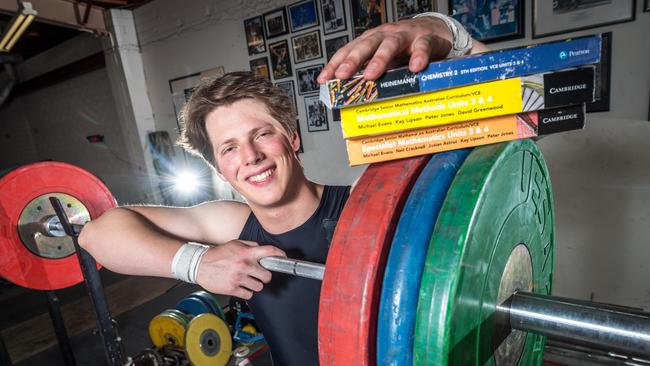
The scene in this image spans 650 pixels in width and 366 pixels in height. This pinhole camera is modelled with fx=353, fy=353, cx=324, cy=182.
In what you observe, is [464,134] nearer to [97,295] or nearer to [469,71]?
[469,71]

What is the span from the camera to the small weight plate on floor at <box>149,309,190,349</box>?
2620 mm

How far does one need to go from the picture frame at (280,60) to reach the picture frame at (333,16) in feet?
1.67

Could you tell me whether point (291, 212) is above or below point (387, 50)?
below

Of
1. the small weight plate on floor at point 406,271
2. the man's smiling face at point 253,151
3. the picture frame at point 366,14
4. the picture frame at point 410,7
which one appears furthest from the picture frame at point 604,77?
the small weight plate on floor at point 406,271

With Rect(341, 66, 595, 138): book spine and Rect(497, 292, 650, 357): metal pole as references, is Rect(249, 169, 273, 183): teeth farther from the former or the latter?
Rect(497, 292, 650, 357): metal pole

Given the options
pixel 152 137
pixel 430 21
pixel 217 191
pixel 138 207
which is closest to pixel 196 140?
pixel 138 207

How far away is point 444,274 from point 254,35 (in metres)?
3.78

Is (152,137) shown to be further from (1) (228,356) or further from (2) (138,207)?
(2) (138,207)

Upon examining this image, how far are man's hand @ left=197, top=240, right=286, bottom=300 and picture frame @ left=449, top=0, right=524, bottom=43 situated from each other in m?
2.13

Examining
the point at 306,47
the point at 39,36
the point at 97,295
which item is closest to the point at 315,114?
the point at 306,47

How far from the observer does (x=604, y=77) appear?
6.98 ft

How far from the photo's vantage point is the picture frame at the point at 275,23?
3.52m

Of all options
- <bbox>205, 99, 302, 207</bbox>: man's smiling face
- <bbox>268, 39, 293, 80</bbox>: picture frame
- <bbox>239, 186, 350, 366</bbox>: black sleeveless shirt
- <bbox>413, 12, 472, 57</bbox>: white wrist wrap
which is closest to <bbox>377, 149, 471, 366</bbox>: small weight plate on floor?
<bbox>413, 12, 472, 57</bbox>: white wrist wrap

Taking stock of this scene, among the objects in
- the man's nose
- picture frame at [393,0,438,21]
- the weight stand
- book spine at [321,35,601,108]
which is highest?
picture frame at [393,0,438,21]
